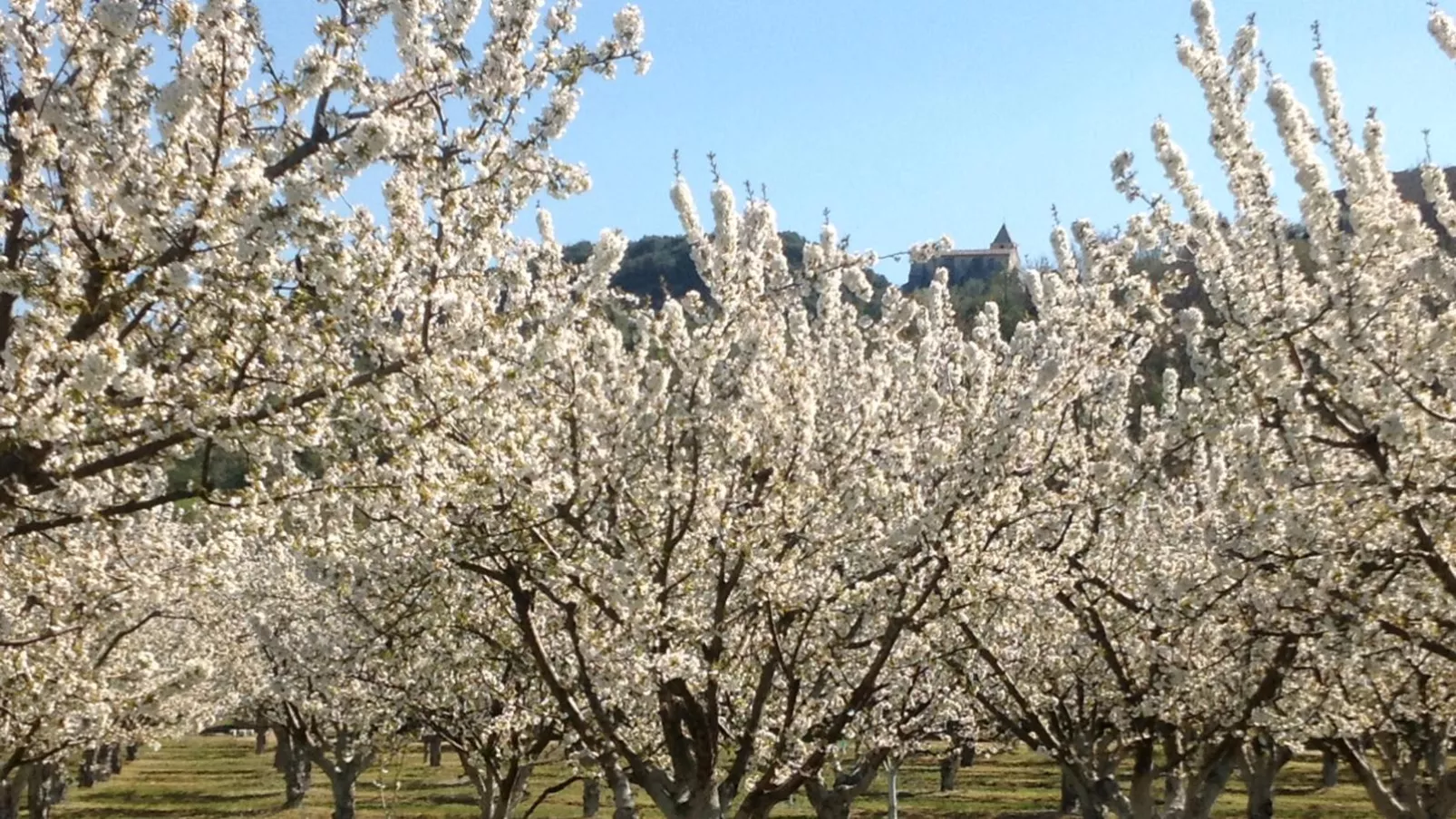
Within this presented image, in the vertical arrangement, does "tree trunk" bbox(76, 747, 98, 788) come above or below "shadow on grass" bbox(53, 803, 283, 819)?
above

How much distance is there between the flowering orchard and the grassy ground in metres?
17.3

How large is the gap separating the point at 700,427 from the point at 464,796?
34.1 meters

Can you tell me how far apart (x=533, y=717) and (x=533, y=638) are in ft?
16.7

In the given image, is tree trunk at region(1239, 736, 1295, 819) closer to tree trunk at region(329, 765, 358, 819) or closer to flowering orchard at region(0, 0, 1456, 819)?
flowering orchard at region(0, 0, 1456, 819)

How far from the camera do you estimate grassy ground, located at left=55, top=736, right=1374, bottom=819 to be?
33.1 meters

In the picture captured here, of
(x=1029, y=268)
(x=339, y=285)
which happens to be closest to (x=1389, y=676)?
(x=1029, y=268)

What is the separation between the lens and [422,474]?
333 inches

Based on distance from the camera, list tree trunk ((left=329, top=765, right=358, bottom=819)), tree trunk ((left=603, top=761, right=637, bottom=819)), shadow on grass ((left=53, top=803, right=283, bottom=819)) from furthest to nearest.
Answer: shadow on grass ((left=53, top=803, right=283, bottom=819)), tree trunk ((left=329, top=765, right=358, bottom=819)), tree trunk ((left=603, top=761, right=637, bottom=819))

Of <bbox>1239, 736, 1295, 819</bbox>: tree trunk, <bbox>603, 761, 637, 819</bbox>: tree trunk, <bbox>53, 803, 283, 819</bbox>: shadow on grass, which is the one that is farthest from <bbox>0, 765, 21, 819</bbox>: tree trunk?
<bbox>1239, 736, 1295, 819</bbox>: tree trunk

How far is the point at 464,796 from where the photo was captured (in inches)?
1587

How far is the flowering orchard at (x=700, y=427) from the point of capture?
22.5 ft

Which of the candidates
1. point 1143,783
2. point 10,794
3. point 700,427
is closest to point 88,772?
point 10,794

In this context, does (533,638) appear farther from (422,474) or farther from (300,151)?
(300,151)

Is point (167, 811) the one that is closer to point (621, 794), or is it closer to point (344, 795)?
point (344, 795)
